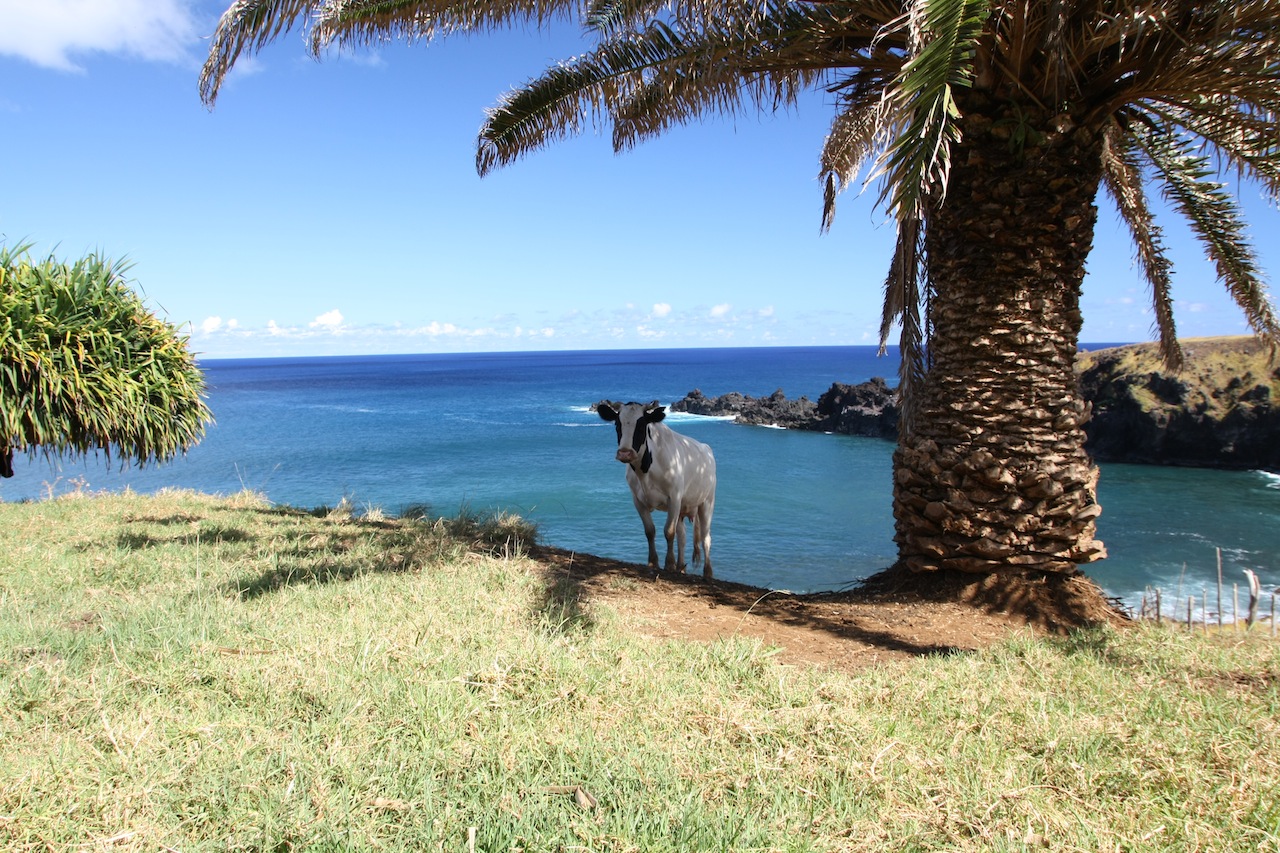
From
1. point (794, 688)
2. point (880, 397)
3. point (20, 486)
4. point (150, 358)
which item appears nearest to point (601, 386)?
point (880, 397)

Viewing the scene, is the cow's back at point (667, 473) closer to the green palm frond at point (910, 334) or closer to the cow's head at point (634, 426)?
the cow's head at point (634, 426)

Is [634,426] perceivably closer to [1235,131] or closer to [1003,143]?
[1003,143]

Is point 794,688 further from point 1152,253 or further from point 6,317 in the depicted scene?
point 6,317

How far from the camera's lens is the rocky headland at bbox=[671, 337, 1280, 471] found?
35.2 metres

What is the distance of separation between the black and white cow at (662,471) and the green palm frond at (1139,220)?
631 cm

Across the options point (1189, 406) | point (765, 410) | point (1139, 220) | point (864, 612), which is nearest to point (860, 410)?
point (765, 410)

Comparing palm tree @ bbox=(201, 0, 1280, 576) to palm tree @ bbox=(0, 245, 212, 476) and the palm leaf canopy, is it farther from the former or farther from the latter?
palm tree @ bbox=(0, 245, 212, 476)

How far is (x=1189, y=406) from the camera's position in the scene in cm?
3719

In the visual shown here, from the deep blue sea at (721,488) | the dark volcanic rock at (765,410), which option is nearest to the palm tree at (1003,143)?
the deep blue sea at (721,488)

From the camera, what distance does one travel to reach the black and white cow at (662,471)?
33.1 feet

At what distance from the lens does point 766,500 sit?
1166 inches

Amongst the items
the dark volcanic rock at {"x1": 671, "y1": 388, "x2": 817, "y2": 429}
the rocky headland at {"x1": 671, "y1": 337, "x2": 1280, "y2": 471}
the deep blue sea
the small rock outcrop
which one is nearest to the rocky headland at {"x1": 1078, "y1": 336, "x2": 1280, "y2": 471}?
the rocky headland at {"x1": 671, "y1": 337, "x2": 1280, "y2": 471}

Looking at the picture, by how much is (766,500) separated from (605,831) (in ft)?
88.4

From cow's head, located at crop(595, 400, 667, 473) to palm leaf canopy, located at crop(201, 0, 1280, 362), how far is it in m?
3.30
